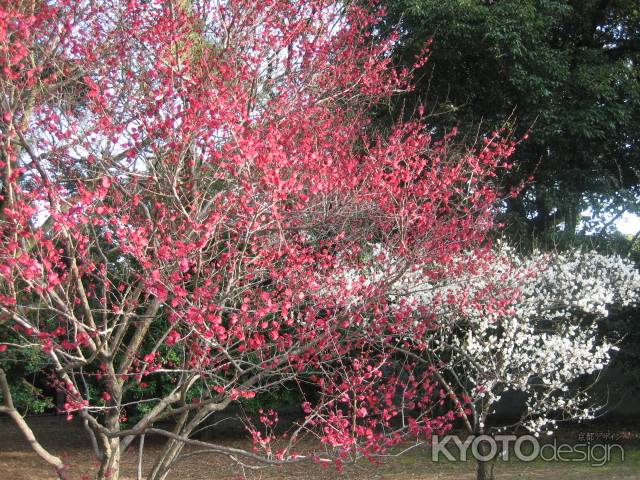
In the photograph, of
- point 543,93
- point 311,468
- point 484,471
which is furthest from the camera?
point 543,93

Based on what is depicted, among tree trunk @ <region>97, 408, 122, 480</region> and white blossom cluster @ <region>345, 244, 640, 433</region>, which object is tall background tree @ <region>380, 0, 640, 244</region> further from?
tree trunk @ <region>97, 408, 122, 480</region>

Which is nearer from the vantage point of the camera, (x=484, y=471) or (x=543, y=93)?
(x=484, y=471)

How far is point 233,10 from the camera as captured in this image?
481cm

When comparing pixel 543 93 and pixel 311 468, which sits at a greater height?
pixel 543 93

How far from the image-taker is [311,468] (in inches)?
329

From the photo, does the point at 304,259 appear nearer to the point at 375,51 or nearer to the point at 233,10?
the point at 233,10

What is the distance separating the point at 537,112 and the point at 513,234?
1.86 metres

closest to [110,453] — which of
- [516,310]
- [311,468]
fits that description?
[516,310]

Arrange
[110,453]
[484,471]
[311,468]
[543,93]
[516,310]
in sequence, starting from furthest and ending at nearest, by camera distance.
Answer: [543,93]
[311,468]
[516,310]
[484,471]
[110,453]

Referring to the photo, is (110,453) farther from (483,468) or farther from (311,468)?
(311,468)

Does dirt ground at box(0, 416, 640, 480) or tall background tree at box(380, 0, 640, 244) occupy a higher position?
tall background tree at box(380, 0, 640, 244)

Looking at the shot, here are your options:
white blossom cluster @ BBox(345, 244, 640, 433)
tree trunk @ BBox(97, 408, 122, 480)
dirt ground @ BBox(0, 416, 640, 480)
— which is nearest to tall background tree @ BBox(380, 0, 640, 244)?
white blossom cluster @ BBox(345, 244, 640, 433)

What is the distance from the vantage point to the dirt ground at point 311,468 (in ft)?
24.5

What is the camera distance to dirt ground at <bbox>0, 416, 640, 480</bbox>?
7.47m
